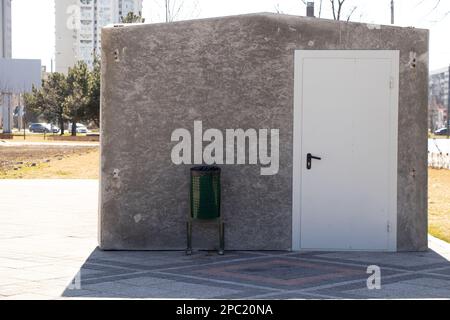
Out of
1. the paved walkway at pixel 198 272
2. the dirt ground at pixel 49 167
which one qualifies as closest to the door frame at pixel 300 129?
the paved walkway at pixel 198 272

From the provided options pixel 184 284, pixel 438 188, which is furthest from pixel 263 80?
pixel 438 188

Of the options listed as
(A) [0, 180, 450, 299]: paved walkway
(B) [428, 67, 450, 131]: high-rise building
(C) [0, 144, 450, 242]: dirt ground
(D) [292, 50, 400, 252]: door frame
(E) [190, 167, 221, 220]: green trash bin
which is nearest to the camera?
(A) [0, 180, 450, 299]: paved walkway

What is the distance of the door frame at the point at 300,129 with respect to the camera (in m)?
10.6

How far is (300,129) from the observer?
10.7 meters

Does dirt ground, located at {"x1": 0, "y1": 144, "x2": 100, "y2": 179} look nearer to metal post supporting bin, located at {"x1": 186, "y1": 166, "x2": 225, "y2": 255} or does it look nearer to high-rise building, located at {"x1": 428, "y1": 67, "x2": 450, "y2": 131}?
metal post supporting bin, located at {"x1": 186, "y1": 166, "x2": 225, "y2": 255}

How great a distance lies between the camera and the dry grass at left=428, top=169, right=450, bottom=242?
43.4 feet

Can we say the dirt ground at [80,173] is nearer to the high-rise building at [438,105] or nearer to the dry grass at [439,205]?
the dry grass at [439,205]

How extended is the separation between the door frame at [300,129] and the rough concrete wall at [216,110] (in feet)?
0.25

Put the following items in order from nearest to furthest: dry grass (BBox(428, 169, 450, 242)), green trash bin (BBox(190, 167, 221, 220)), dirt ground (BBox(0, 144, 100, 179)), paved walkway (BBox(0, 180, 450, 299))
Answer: paved walkway (BBox(0, 180, 450, 299)) < green trash bin (BBox(190, 167, 221, 220)) < dry grass (BBox(428, 169, 450, 242)) < dirt ground (BBox(0, 144, 100, 179))

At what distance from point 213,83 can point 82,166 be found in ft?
62.9

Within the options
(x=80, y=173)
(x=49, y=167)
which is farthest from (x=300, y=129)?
(x=49, y=167)

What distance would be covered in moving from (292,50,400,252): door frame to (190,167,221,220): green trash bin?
1.14 m

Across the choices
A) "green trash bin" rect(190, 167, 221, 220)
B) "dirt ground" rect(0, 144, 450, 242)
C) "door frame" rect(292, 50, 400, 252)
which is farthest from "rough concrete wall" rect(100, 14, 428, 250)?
"dirt ground" rect(0, 144, 450, 242)

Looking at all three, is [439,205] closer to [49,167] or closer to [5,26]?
[49,167]
